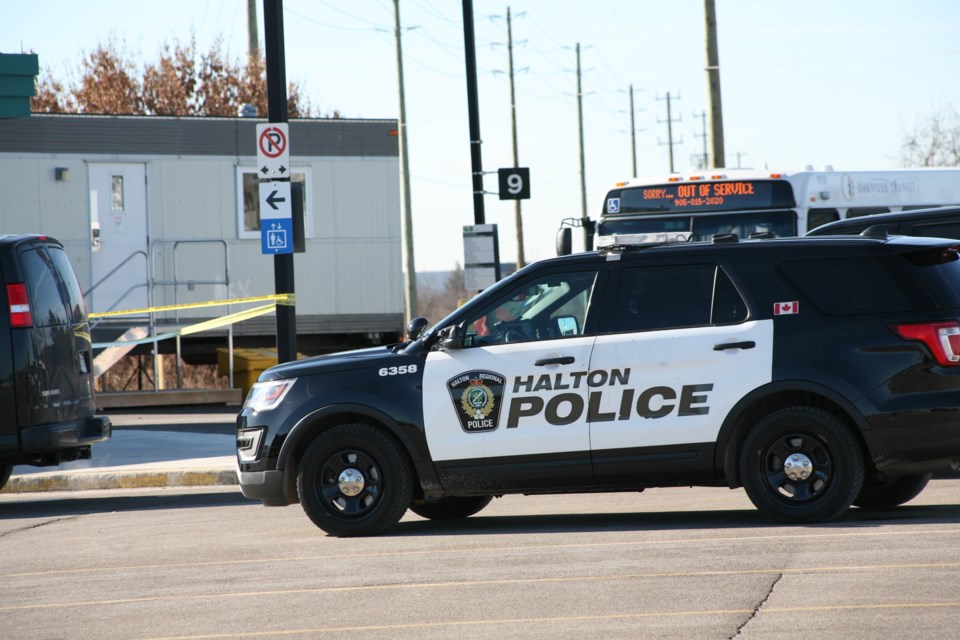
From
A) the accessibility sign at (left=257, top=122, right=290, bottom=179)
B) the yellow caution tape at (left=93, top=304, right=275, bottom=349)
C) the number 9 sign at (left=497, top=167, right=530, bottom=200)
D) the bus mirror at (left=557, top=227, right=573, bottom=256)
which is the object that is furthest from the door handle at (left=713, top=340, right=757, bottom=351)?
the yellow caution tape at (left=93, top=304, right=275, bottom=349)

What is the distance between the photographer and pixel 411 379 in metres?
8.95

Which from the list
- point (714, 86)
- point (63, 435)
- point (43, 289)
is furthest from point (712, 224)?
point (63, 435)

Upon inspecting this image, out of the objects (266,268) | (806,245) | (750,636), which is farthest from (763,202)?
(750,636)

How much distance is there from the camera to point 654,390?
864cm

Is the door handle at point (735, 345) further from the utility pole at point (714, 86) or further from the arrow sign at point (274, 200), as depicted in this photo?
the utility pole at point (714, 86)

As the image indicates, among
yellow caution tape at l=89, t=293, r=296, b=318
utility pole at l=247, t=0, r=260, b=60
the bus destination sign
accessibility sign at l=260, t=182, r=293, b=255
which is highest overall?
utility pole at l=247, t=0, r=260, b=60

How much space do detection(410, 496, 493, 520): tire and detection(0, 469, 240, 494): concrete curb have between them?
4.11m

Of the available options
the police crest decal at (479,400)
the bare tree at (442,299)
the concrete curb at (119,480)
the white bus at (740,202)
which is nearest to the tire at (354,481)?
the police crest decal at (479,400)

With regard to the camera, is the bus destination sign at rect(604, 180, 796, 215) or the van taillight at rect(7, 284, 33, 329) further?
the bus destination sign at rect(604, 180, 796, 215)

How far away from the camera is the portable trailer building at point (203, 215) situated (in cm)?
2136

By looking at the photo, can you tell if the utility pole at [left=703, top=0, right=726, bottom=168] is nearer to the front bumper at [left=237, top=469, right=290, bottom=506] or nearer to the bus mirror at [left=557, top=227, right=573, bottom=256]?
the bus mirror at [left=557, top=227, right=573, bottom=256]

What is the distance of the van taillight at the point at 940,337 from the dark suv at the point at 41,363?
255 inches

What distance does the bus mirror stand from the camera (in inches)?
697

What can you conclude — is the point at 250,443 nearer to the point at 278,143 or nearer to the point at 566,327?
the point at 566,327
